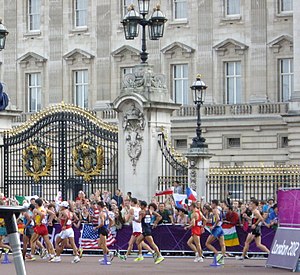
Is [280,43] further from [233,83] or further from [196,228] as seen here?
[196,228]

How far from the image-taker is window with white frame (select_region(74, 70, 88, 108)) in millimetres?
60688

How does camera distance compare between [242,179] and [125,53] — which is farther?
[125,53]

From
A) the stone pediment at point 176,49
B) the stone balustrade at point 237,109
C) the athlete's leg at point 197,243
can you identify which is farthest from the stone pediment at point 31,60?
the athlete's leg at point 197,243

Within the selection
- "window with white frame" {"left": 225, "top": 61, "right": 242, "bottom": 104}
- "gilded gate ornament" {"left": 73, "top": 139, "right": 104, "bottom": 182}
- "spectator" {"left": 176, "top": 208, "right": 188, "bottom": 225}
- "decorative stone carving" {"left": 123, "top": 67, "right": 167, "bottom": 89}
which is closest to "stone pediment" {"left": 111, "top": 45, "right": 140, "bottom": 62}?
"window with white frame" {"left": 225, "top": 61, "right": 242, "bottom": 104}

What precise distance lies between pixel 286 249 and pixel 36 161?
12.5 metres

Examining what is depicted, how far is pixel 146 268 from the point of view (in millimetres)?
24781

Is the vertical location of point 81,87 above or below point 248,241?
above

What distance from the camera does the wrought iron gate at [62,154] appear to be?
32.8 metres

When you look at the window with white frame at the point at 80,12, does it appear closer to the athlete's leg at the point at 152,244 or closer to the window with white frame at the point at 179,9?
the window with white frame at the point at 179,9

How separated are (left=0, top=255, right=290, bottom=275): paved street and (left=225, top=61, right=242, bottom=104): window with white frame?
1141 inches

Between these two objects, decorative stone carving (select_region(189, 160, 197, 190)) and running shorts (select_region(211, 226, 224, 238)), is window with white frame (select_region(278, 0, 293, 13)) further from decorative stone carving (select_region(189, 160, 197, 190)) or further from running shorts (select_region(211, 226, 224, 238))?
running shorts (select_region(211, 226, 224, 238))

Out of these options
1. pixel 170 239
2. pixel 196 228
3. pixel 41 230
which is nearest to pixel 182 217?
pixel 170 239

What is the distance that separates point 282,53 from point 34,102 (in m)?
14.4

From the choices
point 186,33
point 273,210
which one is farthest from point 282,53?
point 273,210
